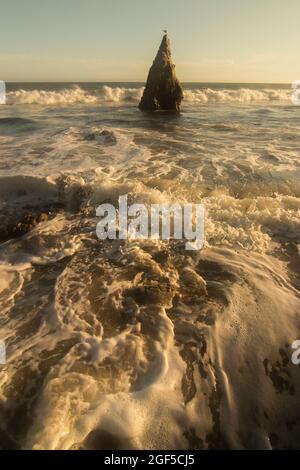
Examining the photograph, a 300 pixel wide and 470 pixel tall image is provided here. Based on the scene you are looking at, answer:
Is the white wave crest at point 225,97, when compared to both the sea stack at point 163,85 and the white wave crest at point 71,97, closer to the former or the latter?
the white wave crest at point 71,97

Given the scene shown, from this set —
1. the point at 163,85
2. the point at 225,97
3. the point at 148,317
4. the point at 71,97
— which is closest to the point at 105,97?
the point at 71,97

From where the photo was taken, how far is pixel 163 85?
2577 centimetres

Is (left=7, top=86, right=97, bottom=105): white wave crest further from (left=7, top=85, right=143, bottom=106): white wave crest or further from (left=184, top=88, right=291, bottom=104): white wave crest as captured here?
(left=184, top=88, right=291, bottom=104): white wave crest

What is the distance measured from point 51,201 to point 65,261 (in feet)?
8.78

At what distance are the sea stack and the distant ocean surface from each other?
19263 millimetres

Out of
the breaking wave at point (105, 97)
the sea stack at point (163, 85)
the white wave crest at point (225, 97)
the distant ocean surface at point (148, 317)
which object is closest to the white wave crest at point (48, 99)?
the breaking wave at point (105, 97)

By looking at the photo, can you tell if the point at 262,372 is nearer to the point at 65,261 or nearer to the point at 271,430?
the point at 271,430

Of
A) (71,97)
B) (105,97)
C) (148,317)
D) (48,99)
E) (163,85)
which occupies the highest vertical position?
(163,85)

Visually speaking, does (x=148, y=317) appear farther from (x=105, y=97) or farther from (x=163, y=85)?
(x=105, y=97)

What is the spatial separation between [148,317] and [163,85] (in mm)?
25517

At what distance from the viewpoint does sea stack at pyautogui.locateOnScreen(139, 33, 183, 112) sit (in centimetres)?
2516

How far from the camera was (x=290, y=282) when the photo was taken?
4.82 metres

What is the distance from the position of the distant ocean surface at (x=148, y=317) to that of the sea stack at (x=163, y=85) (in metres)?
19.3

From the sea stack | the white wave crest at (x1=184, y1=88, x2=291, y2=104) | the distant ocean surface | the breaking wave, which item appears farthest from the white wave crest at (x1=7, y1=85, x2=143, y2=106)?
the distant ocean surface
